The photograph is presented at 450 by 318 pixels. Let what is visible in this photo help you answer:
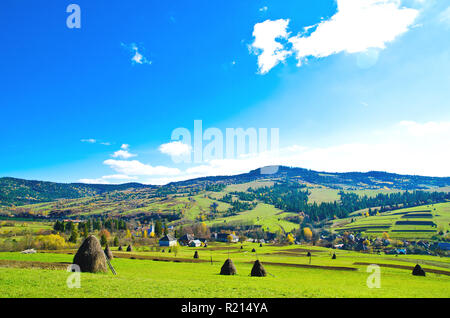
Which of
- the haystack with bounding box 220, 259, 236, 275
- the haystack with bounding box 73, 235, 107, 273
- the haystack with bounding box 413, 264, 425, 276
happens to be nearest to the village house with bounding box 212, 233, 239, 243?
the haystack with bounding box 413, 264, 425, 276

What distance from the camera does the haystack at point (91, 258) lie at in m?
31.8

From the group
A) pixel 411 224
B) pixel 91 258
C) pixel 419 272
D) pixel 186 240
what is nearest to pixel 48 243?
pixel 186 240

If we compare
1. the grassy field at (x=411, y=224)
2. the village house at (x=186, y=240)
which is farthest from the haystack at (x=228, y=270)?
the grassy field at (x=411, y=224)

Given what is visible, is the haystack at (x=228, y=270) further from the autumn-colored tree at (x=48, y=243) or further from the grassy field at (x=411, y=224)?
the grassy field at (x=411, y=224)

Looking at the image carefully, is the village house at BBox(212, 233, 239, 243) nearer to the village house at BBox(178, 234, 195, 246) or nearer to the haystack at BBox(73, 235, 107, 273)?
the village house at BBox(178, 234, 195, 246)

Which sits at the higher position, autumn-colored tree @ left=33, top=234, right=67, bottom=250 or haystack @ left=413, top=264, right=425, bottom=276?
haystack @ left=413, top=264, right=425, bottom=276

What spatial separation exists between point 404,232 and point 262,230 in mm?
91295

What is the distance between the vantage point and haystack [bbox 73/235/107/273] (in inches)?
1253

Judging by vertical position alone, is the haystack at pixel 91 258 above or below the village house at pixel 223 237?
above

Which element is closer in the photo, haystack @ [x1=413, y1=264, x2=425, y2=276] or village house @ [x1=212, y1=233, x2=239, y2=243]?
haystack @ [x1=413, y1=264, x2=425, y2=276]

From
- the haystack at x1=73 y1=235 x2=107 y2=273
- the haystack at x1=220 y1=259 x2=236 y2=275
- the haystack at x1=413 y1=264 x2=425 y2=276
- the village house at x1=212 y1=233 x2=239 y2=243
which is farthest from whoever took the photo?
the village house at x1=212 y1=233 x2=239 y2=243
